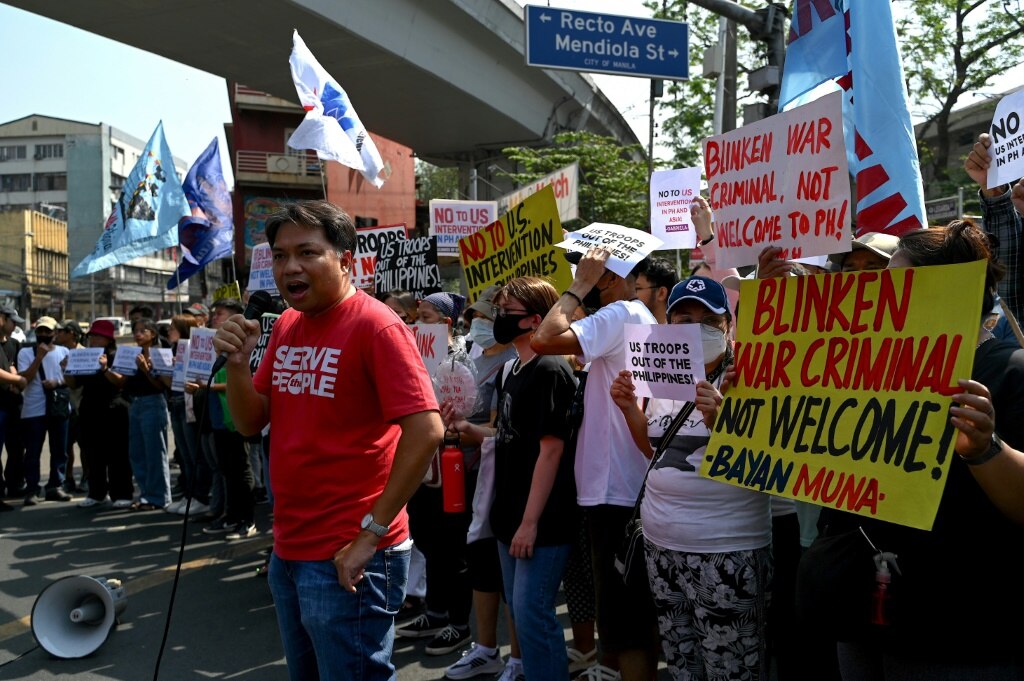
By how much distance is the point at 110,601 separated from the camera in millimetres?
5332

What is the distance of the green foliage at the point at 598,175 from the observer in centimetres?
2008

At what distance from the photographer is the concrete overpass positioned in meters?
14.5

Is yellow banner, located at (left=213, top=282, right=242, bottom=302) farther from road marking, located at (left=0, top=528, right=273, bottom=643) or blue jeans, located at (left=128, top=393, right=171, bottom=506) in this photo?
road marking, located at (left=0, top=528, right=273, bottom=643)

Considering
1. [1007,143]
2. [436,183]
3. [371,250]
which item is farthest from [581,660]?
[436,183]

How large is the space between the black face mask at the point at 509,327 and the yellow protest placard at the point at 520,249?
98 cm

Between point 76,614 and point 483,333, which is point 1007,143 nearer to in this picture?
point 483,333

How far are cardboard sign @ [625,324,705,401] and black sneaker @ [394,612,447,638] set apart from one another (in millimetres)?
2716

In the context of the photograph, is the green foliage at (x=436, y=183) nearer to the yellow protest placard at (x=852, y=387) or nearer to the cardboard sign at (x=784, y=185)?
the cardboard sign at (x=784, y=185)

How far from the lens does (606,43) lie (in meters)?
8.78

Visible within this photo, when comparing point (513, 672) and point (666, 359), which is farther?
point (513, 672)

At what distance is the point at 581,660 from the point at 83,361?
23.0 feet

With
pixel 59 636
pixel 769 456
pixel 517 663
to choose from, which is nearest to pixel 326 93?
pixel 59 636

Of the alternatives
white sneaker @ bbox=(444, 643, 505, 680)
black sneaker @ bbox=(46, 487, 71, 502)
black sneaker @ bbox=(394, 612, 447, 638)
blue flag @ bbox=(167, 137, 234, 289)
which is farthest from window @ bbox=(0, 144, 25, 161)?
white sneaker @ bbox=(444, 643, 505, 680)

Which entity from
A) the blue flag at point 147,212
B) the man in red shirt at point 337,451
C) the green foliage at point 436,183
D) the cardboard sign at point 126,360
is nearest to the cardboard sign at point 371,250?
the cardboard sign at point 126,360
